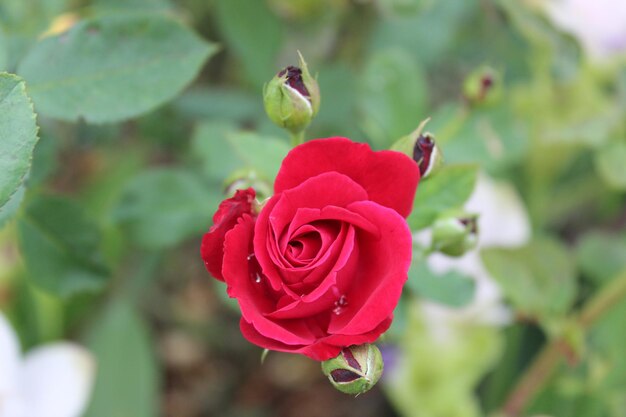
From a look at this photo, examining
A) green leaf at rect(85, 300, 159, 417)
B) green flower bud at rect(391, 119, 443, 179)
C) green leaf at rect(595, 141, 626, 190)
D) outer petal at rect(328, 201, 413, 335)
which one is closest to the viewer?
outer petal at rect(328, 201, 413, 335)

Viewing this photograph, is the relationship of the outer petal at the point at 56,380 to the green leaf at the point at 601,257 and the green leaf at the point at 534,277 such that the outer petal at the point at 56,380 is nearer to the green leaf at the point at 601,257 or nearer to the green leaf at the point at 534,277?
the green leaf at the point at 534,277

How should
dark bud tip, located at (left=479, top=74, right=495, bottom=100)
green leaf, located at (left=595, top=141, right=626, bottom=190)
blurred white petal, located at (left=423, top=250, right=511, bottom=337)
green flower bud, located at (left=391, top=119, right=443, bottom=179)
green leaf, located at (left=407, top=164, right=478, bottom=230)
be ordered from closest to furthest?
1. green flower bud, located at (left=391, top=119, right=443, bottom=179)
2. green leaf, located at (left=407, top=164, right=478, bottom=230)
3. dark bud tip, located at (left=479, top=74, right=495, bottom=100)
4. green leaf, located at (left=595, top=141, right=626, bottom=190)
5. blurred white petal, located at (left=423, top=250, right=511, bottom=337)

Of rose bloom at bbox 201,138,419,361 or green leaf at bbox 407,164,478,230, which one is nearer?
rose bloom at bbox 201,138,419,361

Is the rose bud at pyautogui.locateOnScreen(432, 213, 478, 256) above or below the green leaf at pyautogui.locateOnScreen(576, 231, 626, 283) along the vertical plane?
above

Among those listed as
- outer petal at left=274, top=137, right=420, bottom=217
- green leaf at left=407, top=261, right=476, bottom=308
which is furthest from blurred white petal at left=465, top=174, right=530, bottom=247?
outer petal at left=274, top=137, right=420, bottom=217

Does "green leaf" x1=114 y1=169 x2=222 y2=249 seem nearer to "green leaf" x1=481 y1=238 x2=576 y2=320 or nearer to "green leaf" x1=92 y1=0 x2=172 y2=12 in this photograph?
"green leaf" x1=92 y1=0 x2=172 y2=12

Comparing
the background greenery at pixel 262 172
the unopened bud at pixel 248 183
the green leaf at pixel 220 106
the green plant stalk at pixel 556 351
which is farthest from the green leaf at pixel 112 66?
the green plant stalk at pixel 556 351

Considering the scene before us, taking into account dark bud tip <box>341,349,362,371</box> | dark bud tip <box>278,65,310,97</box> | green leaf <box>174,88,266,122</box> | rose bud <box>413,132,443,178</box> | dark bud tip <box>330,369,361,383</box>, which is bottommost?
green leaf <box>174,88,266,122</box>

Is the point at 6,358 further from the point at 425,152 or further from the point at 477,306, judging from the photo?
the point at 477,306
